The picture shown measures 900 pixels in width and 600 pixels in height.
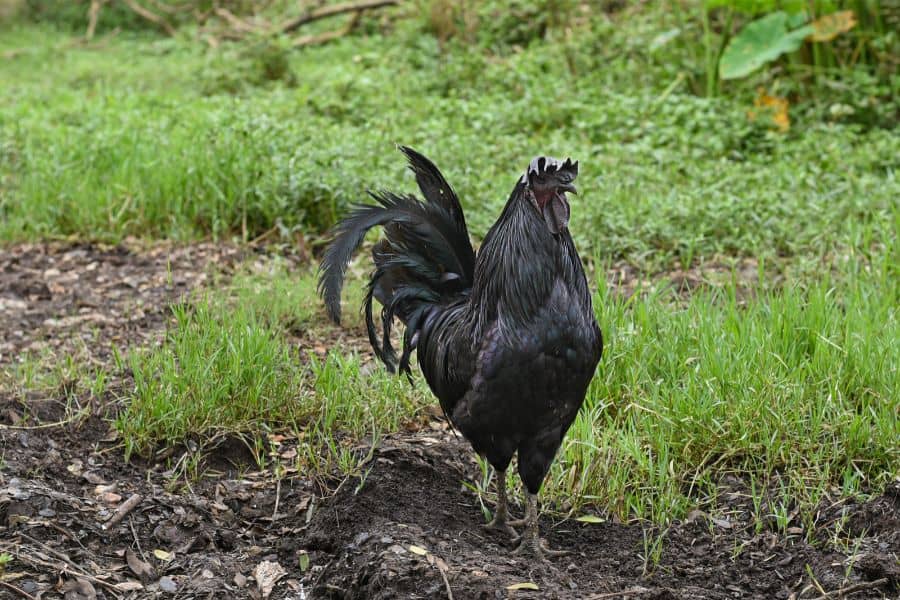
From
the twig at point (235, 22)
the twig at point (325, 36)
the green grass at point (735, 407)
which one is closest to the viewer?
the green grass at point (735, 407)

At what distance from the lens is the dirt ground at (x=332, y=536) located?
3.43 metres

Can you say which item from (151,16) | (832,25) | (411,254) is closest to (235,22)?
(151,16)

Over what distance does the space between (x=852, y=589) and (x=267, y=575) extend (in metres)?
1.94

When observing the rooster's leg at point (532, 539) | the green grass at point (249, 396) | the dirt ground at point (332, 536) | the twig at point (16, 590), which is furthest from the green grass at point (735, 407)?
the twig at point (16, 590)

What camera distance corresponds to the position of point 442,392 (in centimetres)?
393

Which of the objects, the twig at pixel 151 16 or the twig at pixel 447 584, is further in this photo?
the twig at pixel 151 16

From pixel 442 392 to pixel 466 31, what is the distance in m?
7.98

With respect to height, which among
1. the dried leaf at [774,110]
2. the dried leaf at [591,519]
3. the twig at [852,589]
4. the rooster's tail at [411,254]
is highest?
the rooster's tail at [411,254]

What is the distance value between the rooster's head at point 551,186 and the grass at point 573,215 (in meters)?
1.10

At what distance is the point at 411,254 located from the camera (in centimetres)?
414

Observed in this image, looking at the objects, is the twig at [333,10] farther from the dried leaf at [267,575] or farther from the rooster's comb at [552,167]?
the dried leaf at [267,575]

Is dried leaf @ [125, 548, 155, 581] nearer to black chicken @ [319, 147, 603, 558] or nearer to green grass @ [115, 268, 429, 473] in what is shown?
green grass @ [115, 268, 429, 473]

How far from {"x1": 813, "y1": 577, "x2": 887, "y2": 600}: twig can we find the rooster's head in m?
1.44

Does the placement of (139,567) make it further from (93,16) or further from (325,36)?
(93,16)
